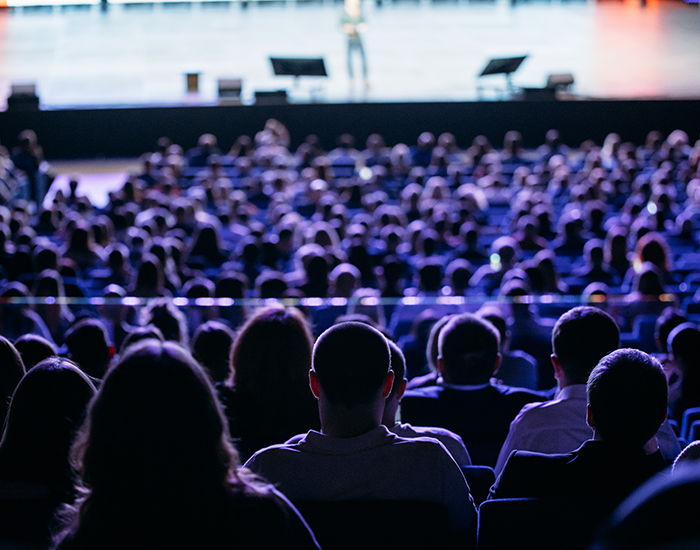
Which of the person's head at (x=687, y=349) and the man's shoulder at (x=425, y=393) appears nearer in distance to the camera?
the man's shoulder at (x=425, y=393)

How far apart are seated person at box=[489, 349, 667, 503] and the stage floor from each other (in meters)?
12.8

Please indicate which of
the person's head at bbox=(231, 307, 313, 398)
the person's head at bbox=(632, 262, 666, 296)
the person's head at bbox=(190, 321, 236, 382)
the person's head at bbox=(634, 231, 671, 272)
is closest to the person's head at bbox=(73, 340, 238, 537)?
the person's head at bbox=(231, 307, 313, 398)

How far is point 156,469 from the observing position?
1398 mm

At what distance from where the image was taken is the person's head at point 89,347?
11.2 ft

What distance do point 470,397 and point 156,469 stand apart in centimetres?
184

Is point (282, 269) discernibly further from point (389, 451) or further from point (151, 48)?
point (151, 48)

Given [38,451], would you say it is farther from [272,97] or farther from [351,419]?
[272,97]

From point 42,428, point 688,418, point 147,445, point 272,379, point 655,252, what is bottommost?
Answer: point 655,252

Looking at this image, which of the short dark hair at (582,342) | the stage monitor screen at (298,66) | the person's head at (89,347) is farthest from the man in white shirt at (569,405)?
the stage monitor screen at (298,66)

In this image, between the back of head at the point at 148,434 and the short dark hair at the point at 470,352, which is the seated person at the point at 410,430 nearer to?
the short dark hair at the point at 470,352

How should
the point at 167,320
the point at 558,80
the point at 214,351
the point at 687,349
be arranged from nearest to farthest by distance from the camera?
the point at 687,349 → the point at 214,351 → the point at 167,320 → the point at 558,80

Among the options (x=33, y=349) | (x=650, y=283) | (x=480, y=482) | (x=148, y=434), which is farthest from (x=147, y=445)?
(x=650, y=283)

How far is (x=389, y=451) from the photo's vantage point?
193 centimetres

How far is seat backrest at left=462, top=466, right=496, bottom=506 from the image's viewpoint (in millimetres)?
2307
